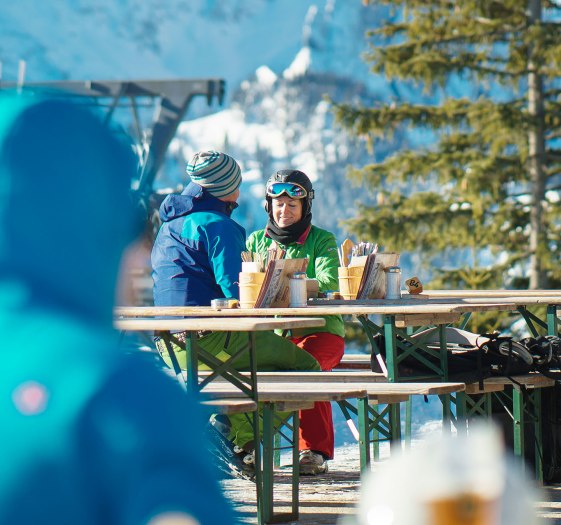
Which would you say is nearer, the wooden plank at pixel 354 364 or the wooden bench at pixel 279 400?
the wooden bench at pixel 279 400

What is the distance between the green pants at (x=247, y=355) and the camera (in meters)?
4.48

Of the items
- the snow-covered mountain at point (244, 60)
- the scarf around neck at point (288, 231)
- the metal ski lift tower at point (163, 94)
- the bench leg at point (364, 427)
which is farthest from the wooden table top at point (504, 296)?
the snow-covered mountain at point (244, 60)

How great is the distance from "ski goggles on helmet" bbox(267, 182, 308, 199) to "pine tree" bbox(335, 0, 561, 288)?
33.2 ft

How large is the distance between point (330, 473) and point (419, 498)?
4814 millimetres

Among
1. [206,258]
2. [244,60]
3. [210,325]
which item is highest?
[244,60]

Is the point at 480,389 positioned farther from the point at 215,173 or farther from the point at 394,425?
the point at 215,173

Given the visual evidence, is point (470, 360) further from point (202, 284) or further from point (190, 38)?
point (190, 38)

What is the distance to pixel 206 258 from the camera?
462 centimetres

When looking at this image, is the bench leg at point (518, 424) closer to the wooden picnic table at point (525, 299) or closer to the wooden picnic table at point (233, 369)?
the wooden picnic table at point (525, 299)

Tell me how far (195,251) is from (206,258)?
6cm

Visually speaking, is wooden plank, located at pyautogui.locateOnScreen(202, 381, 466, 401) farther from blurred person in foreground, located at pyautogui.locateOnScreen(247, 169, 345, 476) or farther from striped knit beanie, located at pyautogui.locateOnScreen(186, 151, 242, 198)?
blurred person in foreground, located at pyautogui.locateOnScreen(247, 169, 345, 476)

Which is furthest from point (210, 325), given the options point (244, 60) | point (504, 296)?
point (244, 60)

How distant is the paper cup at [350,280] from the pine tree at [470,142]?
405 inches

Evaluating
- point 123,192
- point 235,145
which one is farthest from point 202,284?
point 235,145
